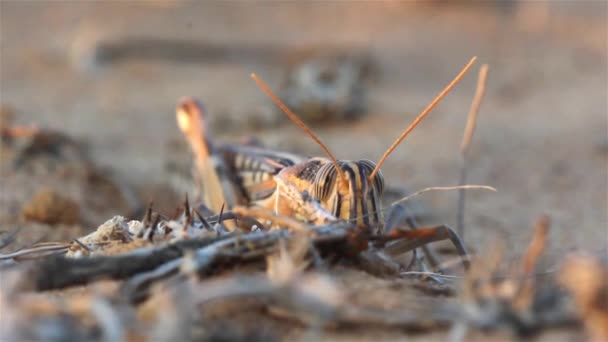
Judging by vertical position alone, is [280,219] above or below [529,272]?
above

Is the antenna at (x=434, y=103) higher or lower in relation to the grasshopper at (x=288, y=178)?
higher

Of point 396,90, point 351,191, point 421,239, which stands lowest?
point 421,239

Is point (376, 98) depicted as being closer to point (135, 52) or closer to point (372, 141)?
point (372, 141)

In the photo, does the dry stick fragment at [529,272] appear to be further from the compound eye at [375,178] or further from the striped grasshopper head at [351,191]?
the compound eye at [375,178]

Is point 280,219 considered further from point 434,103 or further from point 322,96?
point 322,96

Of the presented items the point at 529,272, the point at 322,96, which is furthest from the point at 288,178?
the point at 322,96

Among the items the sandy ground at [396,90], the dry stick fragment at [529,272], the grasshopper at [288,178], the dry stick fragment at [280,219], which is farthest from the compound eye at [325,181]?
the sandy ground at [396,90]
